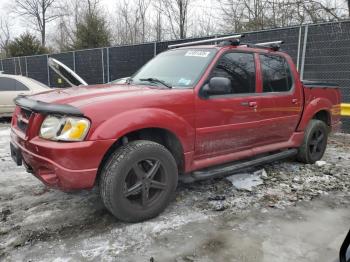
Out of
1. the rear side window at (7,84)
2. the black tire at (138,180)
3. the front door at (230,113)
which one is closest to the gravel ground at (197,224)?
the black tire at (138,180)

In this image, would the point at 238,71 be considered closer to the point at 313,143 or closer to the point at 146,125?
the point at 146,125

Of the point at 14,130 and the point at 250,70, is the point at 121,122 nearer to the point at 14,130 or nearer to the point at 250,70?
the point at 14,130

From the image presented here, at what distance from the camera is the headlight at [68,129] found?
333cm

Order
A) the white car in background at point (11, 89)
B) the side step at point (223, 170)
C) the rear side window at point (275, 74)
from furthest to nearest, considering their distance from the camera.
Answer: the white car in background at point (11, 89)
the rear side window at point (275, 74)
the side step at point (223, 170)

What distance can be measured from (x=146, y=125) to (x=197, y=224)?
3.77 ft

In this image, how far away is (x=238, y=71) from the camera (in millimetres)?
4684

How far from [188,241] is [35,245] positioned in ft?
4.56

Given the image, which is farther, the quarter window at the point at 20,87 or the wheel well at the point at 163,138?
the quarter window at the point at 20,87

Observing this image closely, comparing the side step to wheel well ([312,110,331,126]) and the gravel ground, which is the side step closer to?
the gravel ground

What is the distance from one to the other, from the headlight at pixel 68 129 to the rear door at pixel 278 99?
7.82 ft

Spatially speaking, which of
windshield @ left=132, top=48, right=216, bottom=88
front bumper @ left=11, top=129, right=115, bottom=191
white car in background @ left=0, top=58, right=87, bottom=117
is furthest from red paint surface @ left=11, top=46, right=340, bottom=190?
white car in background @ left=0, top=58, right=87, bottom=117

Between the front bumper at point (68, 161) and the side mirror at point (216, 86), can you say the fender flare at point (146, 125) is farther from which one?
the side mirror at point (216, 86)

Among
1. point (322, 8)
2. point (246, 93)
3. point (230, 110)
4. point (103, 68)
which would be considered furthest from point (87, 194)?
point (322, 8)

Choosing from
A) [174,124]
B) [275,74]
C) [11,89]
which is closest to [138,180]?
[174,124]
